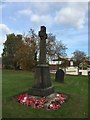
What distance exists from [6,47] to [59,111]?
52829mm

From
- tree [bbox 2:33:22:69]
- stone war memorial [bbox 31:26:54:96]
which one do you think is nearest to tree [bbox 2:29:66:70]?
tree [bbox 2:33:22:69]

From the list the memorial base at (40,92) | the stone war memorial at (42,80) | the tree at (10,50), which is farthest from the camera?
the tree at (10,50)

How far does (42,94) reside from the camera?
33.4 ft

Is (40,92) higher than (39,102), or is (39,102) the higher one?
(40,92)

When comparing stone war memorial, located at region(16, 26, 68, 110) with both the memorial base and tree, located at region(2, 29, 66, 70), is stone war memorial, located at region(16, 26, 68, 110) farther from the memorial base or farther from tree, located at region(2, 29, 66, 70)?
tree, located at region(2, 29, 66, 70)

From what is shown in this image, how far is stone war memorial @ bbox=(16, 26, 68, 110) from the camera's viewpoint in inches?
369

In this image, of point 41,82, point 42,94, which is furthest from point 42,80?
point 42,94

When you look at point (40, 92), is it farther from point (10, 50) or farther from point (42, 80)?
point (10, 50)

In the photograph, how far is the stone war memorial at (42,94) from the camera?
938 centimetres

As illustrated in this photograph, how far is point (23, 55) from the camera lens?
42.2m

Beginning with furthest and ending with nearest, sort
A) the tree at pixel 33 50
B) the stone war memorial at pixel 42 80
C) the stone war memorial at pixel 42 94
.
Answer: the tree at pixel 33 50 < the stone war memorial at pixel 42 80 < the stone war memorial at pixel 42 94

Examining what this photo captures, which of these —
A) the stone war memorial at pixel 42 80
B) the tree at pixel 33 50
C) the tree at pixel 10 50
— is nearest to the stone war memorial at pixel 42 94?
the stone war memorial at pixel 42 80

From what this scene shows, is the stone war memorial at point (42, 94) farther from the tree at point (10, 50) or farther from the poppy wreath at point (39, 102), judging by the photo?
the tree at point (10, 50)

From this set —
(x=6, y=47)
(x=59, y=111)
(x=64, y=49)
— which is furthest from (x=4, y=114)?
(x=6, y=47)
